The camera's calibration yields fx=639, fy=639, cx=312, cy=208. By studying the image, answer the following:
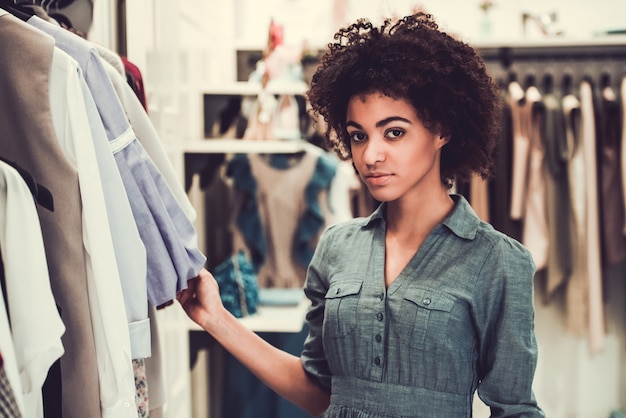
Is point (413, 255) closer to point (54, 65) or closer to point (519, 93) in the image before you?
point (54, 65)

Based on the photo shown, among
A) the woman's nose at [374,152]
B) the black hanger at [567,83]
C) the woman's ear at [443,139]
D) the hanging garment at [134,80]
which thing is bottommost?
the woman's nose at [374,152]

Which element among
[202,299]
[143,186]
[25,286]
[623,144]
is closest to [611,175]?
[623,144]

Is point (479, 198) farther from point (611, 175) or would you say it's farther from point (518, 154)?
point (611, 175)

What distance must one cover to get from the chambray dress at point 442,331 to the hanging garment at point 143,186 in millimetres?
297

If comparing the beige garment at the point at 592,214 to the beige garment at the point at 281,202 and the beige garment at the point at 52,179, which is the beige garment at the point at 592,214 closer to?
the beige garment at the point at 281,202

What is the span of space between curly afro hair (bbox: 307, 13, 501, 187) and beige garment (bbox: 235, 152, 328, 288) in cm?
120

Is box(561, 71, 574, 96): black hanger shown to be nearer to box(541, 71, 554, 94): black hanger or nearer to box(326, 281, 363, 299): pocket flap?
box(541, 71, 554, 94): black hanger

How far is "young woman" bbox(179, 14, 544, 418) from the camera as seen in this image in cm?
107

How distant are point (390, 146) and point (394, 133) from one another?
30 mm

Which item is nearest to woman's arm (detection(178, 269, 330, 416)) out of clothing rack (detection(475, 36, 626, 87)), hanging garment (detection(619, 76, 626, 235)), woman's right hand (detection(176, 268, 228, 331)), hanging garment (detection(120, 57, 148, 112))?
woman's right hand (detection(176, 268, 228, 331))

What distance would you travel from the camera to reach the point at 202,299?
123cm

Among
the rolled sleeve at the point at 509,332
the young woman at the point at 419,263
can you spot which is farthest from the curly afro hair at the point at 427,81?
the rolled sleeve at the point at 509,332

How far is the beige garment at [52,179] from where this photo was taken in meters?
0.90

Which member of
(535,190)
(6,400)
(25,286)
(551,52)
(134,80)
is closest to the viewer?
Result: (6,400)
